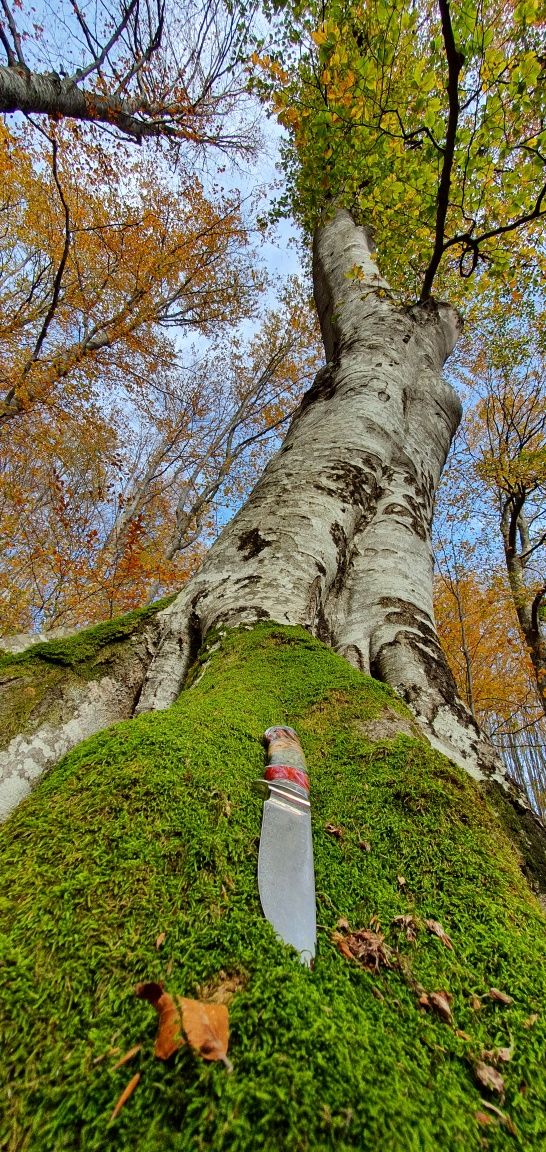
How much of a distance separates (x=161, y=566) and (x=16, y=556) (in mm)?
4701

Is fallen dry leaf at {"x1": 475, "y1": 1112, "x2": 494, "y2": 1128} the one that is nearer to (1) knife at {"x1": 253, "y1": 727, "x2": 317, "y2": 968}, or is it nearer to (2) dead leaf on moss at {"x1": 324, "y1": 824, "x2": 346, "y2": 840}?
(1) knife at {"x1": 253, "y1": 727, "x2": 317, "y2": 968}

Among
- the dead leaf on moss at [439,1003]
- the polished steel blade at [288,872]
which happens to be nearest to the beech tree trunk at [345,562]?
the polished steel blade at [288,872]

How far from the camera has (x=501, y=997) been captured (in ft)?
2.30

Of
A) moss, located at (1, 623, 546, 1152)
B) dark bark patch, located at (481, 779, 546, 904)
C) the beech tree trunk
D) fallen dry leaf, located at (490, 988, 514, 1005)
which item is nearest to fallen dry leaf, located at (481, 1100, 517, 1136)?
moss, located at (1, 623, 546, 1152)

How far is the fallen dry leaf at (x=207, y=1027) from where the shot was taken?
0.53 meters

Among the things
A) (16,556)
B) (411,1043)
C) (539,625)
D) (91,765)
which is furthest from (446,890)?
(16,556)

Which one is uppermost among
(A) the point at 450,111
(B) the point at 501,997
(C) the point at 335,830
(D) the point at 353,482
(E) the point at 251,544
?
(A) the point at 450,111

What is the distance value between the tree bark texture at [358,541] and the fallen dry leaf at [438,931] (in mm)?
848

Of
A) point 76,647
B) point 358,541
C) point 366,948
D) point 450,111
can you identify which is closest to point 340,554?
point 358,541

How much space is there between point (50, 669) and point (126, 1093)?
1.57m

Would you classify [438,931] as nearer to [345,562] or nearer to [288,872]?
[288,872]

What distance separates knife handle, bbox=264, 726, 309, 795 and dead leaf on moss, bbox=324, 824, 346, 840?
3.5 inches

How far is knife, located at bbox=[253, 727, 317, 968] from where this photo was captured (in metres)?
0.74

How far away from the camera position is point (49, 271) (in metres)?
9.09
